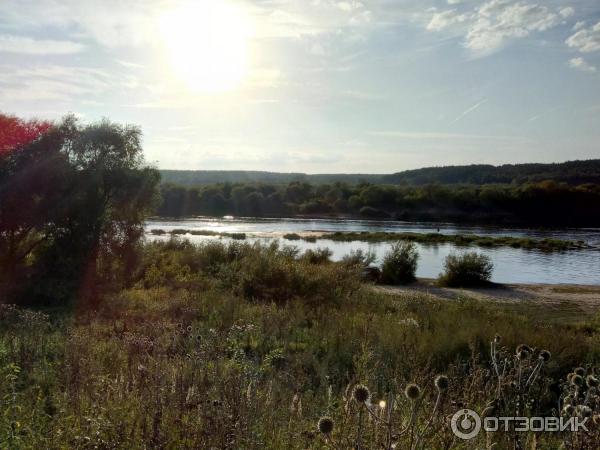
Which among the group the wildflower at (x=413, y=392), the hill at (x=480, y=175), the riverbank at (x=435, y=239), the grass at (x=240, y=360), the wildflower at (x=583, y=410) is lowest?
the riverbank at (x=435, y=239)

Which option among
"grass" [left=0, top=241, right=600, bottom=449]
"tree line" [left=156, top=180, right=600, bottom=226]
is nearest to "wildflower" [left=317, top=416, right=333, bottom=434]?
"grass" [left=0, top=241, right=600, bottom=449]

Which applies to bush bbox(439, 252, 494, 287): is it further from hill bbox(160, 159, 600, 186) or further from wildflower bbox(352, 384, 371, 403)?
hill bbox(160, 159, 600, 186)

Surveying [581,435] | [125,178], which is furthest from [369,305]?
[581,435]

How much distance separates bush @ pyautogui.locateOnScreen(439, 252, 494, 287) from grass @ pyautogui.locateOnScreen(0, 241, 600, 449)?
7.90 metres

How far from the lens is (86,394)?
4.79m

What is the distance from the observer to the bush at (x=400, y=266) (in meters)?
25.2

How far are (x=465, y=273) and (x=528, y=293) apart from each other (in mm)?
3281

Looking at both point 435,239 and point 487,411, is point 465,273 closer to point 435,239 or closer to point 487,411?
point 487,411

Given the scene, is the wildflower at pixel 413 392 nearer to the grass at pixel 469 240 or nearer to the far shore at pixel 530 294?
the far shore at pixel 530 294

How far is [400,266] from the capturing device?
83.7 feet

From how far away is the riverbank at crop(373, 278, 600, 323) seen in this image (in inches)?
669

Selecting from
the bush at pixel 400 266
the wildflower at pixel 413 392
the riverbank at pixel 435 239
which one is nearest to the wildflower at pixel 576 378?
the wildflower at pixel 413 392

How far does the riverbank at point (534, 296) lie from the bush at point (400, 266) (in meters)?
0.60

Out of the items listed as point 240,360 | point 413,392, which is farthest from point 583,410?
point 240,360
